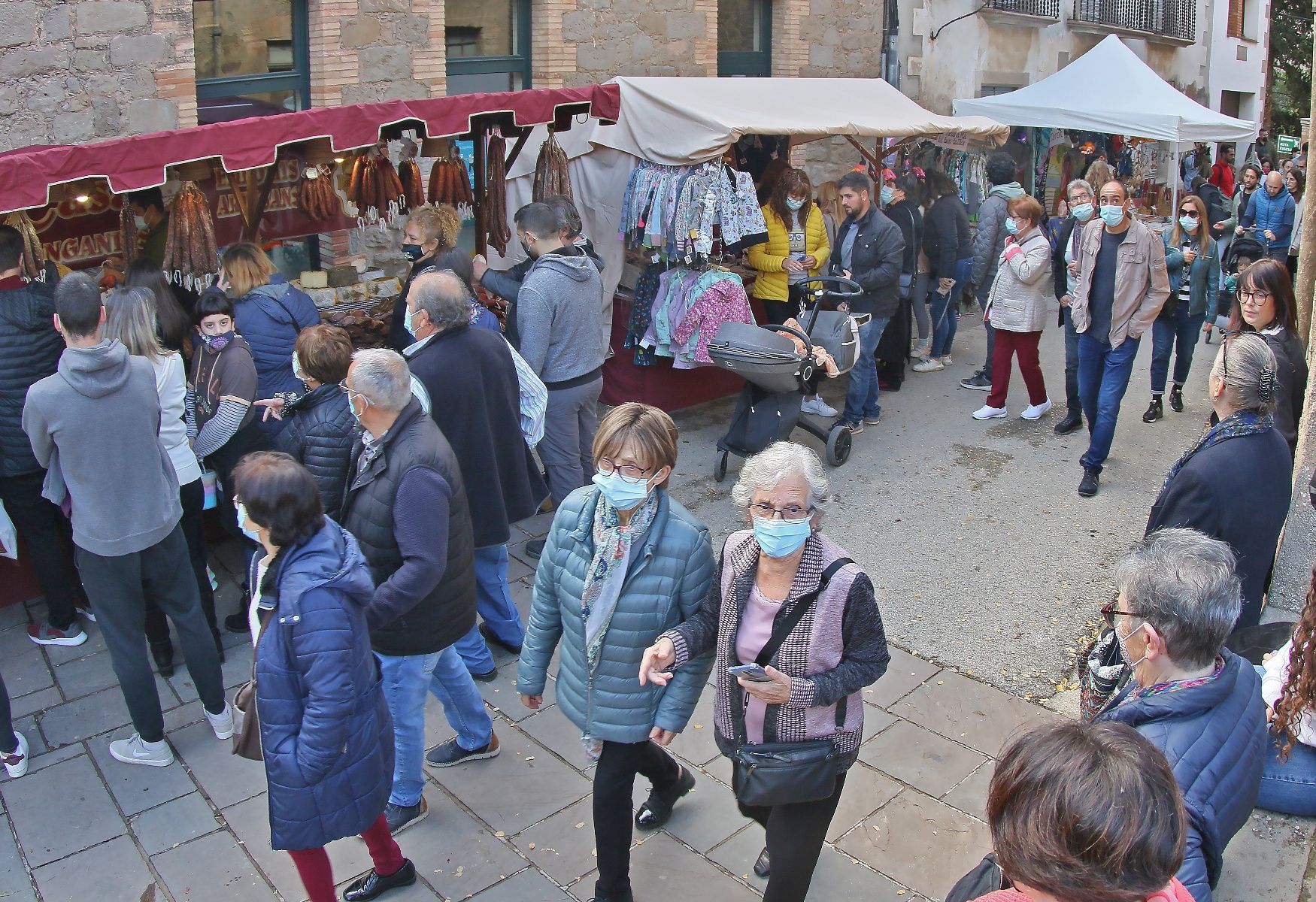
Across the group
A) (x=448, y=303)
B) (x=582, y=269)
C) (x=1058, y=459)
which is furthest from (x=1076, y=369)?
(x=448, y=303)

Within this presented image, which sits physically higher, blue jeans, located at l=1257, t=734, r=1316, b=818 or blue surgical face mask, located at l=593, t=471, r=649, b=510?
blue surgical face mask, located at l=593, t=471, r=649, b=510

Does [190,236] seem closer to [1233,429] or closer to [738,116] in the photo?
[738,116]

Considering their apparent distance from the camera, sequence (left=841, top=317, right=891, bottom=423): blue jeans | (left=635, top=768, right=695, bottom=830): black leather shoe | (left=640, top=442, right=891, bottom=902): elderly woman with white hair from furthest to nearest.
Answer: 1. (left=841, top=317, right=891, bottom=423): blue jeans
2. (left=635, top=768, right=695, bottom=830): black leather shoe
3. (left=640, top=442, right=891, bottom=902): elderly woman with white hair

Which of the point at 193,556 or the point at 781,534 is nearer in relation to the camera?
the point at 781,534

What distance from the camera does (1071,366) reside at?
8062 mm

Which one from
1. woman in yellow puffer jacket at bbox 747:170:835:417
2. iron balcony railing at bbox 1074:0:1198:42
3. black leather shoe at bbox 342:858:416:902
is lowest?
black leather shoe at bbox 342:858:416:902

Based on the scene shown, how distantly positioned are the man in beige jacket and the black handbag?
455 cm

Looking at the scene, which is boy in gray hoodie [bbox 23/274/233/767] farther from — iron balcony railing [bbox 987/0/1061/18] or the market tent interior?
iron balcony railing [bbox 987/0/1061/18]

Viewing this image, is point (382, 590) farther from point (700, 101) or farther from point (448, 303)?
point (700, 101)

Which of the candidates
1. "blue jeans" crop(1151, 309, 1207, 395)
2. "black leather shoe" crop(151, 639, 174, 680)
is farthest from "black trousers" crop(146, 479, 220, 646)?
"blue jeans" crop(1151, 309, 1207, 395)

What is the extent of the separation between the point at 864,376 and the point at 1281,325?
322 centimetres

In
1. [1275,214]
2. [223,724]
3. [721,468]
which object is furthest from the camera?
[1275,214]

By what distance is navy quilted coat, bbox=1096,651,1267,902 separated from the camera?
261cm

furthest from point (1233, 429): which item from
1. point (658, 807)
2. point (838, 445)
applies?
point (838, 445)
